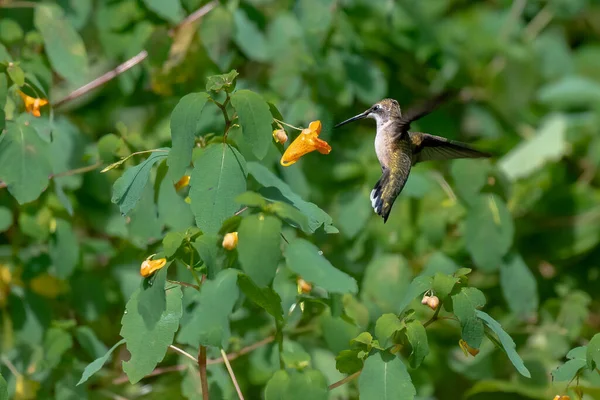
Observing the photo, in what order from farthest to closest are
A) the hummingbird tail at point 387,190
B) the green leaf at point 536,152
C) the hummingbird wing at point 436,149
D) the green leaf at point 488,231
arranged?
the green leaf at point 536,152, the green leaf at point 488,231, the hummingbird wing at point 436,149, the hummingbird tail at point 387,190

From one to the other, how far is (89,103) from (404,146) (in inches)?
70.6

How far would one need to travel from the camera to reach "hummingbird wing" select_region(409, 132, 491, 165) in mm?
2447

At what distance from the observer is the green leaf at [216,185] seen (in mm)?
1853

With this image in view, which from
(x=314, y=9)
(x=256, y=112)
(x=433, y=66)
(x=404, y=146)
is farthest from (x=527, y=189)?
(x=256, y=112)

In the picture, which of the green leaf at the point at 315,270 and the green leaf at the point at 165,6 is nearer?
the green leaf at the point at 315,270

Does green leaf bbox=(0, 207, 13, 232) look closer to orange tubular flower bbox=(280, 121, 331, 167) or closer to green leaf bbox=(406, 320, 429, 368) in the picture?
orange tubular flower bbox=(280, 121, 331, 167)

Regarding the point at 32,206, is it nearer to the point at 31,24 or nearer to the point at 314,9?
the point at 31,24

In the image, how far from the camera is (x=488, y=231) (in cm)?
298

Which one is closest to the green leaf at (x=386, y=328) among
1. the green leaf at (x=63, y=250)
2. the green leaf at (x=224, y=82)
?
the green leaf at (x=224, y=82)

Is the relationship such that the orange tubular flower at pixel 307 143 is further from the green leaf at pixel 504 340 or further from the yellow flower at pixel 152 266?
the green leaf at pixel 504 340

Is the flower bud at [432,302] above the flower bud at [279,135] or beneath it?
beneath

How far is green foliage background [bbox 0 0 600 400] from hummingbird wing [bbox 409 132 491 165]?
35cm

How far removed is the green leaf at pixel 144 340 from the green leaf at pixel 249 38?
1.62 metres

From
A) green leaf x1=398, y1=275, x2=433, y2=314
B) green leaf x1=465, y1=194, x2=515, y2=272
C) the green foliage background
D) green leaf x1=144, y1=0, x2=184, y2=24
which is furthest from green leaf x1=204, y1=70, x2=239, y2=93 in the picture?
green leaf x1=465, y1=194, x2=515, y2=272
